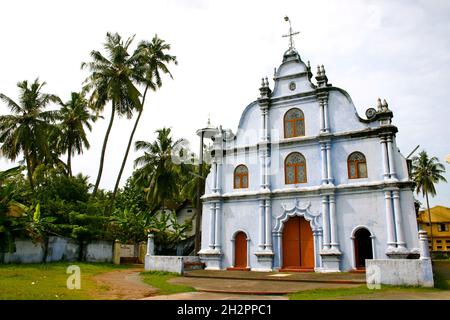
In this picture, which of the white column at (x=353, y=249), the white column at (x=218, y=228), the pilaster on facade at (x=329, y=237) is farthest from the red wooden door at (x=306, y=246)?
the white column at (x=218, y=228)

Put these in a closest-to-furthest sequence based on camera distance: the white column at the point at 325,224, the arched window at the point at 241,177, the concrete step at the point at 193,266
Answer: the white column at the point at 325,224
the concrete step at the point at 193,266
the arched window at the point at 241,177

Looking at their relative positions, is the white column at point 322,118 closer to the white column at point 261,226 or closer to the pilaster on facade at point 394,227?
the pilaster on facade at point 394,227

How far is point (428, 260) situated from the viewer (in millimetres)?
11945

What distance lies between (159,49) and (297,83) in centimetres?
1238

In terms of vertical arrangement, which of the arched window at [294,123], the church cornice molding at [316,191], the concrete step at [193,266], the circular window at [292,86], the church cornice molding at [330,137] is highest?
the circular window at [292,86]

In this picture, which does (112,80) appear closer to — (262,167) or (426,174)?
(262,167)

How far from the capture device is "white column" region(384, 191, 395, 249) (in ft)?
53.6

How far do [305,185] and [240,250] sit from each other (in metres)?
4.89

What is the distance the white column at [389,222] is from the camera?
1634 centimetres

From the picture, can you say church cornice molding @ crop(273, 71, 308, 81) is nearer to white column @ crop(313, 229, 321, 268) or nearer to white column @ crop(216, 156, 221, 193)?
white column @ crop(216, 156, 221, 193)

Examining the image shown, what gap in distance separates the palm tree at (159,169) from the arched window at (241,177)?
11833 millimetres

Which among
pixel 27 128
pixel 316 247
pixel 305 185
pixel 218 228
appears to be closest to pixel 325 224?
pixel 316 247

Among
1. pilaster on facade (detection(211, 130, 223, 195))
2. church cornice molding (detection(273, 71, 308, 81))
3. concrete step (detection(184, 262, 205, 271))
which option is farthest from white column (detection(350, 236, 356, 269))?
church cornice molding (detection(273, 71, 308, 81))
